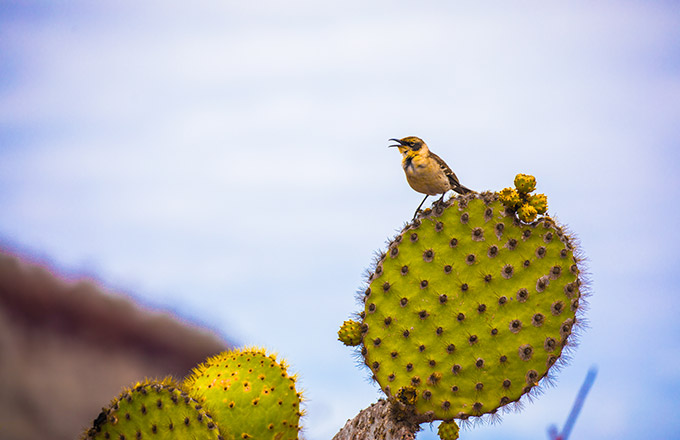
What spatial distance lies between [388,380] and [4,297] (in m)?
5.27

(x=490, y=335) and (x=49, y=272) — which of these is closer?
(x=490, y=335)

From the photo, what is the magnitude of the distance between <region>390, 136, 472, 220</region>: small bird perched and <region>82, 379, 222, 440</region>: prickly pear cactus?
1.37 meters

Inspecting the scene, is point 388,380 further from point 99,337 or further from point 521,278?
point 99,337

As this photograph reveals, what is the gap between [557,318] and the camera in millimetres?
3135

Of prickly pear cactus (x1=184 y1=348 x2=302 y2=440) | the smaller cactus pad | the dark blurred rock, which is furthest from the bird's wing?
the dark blurred rock

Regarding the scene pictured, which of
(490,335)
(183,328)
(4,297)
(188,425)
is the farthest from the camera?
(183,328)

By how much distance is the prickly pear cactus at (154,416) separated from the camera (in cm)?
295

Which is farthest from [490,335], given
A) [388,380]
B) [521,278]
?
[388,380]

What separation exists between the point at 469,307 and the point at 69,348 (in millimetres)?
5326

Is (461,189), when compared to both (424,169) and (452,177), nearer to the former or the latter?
(452,177)

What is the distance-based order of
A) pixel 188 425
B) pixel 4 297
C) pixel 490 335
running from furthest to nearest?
pixel 4 297, pixel 490 335, pixel 188 425

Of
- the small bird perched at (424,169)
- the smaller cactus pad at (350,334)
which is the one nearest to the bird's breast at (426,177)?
the small bird perched at (424,169)

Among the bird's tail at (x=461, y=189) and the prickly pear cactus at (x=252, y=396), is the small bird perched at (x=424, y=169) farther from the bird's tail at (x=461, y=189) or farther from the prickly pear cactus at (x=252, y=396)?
the prickly pear cactus at (x=252, y=396)

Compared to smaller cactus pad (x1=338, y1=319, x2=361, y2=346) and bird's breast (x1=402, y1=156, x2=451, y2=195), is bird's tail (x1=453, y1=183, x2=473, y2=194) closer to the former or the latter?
bird's breast (x1=402, y1=156, x2=451, y2=195)
